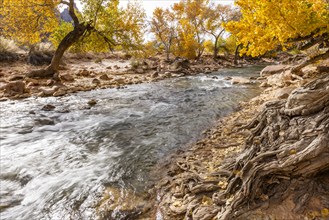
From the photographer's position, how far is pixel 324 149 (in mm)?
3072

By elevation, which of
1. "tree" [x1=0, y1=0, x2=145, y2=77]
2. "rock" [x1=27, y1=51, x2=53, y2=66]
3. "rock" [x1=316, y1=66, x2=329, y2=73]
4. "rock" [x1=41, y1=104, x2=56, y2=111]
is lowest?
"rock" [x1=41, y1=104, x2=56, y2=111]

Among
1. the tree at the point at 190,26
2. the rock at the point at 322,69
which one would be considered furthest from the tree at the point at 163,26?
the rock at the point at 322,69

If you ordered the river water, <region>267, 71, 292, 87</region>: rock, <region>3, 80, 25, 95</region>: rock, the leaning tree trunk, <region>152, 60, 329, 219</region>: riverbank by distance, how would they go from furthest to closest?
A: the leaning tree trunk
<region>267, 71, 292, 87</region>: rock
<region>3, 80, 25, 95</region>: rock
the river water
<region>152, 60, 329, 219</region>: riverbank

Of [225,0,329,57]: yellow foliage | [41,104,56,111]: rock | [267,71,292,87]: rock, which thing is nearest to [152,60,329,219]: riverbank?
[225,0,329,57]: yellow foliage

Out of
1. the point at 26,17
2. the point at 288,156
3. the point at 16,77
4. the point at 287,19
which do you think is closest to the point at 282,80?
the point at 287,19

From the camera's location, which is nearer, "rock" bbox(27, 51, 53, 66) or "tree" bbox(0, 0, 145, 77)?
"tree" bbox(0, 0, 145, 77)

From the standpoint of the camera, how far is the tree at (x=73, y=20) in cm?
1423

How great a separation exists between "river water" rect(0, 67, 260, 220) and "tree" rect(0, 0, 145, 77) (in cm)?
527

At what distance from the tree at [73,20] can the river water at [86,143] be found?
5.27m

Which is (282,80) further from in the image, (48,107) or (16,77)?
(16,77)

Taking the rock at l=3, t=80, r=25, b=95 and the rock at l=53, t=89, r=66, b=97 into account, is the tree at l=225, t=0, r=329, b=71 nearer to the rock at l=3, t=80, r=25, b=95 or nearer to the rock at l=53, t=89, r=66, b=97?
the rock at l=53, t=89, r=66, b=97

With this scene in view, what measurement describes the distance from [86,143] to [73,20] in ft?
40.3

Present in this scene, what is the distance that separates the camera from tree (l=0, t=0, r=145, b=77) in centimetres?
1423

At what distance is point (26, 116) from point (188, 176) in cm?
812
